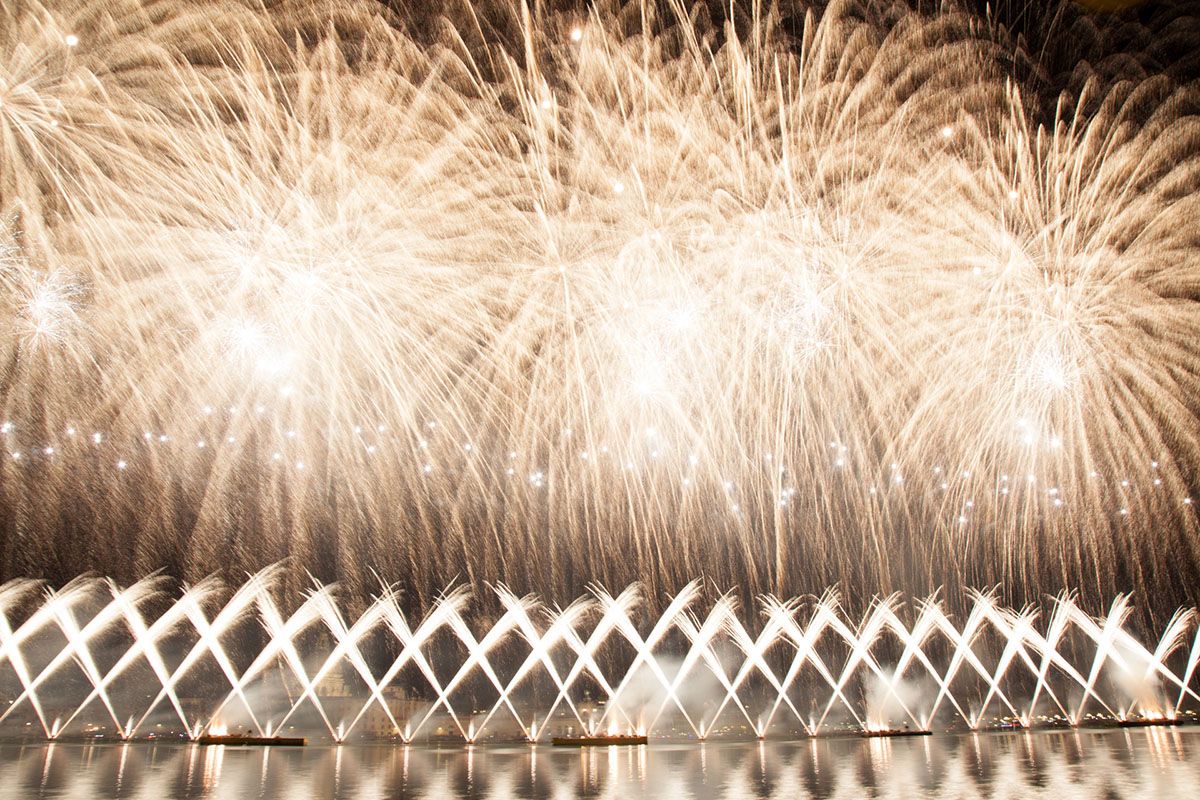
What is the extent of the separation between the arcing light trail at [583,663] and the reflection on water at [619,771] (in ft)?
9.01

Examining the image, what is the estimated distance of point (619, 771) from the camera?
19.6 meters

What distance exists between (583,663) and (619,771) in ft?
47.6

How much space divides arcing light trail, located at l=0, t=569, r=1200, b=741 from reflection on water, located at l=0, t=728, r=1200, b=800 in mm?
2745

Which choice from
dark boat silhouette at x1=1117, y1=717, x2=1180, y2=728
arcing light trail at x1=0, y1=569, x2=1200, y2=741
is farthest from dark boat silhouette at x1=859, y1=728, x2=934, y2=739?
dark boat silhouette at x1=1117, y1=717, x2=1180, y2=728

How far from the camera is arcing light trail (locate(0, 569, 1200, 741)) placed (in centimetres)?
2912

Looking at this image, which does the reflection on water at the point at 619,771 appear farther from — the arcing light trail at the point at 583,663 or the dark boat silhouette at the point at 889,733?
the dark boat silhouette at the point at 889,733

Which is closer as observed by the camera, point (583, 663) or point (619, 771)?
point (619, 771)

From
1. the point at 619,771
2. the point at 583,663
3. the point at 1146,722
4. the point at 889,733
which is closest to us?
the point at 619,771

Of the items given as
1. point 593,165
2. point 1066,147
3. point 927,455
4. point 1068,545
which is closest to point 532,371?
point 593,165

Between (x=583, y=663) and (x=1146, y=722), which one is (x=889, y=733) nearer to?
(x=583, y=663)

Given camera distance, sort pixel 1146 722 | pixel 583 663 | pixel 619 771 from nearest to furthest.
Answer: pixel 619 771 < pixel 583 663 < pixel 1146 722

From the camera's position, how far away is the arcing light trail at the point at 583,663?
29.1 meters

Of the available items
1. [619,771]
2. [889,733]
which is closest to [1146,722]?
[889,733]

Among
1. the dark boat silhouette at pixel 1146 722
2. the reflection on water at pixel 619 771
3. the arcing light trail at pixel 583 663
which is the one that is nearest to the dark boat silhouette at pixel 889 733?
the arcing light trail at pixel 583 663
